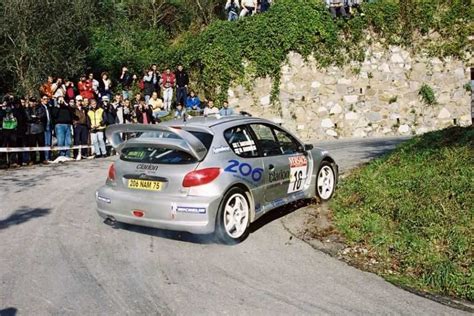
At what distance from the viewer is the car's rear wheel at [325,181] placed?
9.22 metres

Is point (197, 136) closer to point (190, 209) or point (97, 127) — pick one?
point (190, 209)

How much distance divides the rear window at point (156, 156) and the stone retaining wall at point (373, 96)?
1299cm

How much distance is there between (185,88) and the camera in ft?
65.3

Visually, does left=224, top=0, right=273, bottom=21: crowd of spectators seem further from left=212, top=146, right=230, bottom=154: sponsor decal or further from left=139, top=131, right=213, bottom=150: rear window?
left=212, top=146, right=230, bottom=154: sponsor decal

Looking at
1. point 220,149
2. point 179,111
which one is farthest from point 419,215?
point 179,111

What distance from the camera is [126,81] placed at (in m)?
21.0

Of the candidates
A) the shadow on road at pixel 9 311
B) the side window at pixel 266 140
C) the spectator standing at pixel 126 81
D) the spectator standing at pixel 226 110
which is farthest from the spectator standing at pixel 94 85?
the shadow on road at pixel 9 311

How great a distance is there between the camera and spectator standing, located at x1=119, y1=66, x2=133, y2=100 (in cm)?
2079

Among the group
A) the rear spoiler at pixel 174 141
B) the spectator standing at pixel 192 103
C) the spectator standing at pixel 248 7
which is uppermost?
the spectator standing at pixel 248 7

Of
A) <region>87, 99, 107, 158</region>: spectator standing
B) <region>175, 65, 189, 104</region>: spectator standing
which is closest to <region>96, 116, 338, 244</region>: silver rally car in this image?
<region>87, 99, 107, 158</region>: spectator standing

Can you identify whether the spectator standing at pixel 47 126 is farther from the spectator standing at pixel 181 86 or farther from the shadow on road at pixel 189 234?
the shadow on road at pixel 189 234

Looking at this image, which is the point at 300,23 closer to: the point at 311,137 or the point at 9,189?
the point at 311,137

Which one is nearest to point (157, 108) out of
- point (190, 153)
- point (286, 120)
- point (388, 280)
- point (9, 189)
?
point (286, 120)

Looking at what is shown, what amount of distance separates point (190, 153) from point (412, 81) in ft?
51.7
